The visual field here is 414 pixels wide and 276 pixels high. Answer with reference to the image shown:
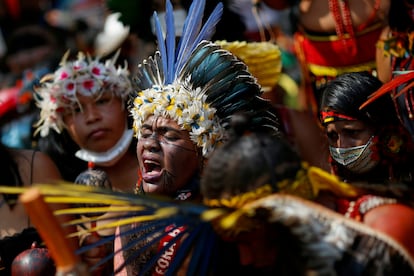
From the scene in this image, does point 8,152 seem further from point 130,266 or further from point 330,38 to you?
point 330,38

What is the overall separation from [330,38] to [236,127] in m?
3.04

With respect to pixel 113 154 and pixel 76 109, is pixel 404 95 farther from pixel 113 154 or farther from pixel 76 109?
pixel 76 109

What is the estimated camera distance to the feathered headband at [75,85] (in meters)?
5.56

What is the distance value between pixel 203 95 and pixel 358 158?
789 mm

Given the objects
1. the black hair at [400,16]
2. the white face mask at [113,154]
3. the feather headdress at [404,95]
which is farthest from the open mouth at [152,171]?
the black hair at [400,16]

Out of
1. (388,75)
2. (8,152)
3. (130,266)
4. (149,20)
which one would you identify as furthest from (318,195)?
(149,20)

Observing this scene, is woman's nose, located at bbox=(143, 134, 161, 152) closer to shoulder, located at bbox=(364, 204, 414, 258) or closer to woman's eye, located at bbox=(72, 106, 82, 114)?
shoulder, located at bbox=(364, 204, 414, 258)

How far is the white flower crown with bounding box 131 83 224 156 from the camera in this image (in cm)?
402

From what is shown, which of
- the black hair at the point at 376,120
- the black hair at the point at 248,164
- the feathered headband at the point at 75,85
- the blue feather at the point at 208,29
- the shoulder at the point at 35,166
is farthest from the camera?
the feathered headband at the point at 75,85

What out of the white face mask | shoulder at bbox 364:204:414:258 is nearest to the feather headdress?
shoulder at bbox 364:204:414:258

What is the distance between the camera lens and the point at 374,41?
5.60 m

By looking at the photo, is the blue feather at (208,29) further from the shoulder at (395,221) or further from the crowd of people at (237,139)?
the shoulder at (395,221)

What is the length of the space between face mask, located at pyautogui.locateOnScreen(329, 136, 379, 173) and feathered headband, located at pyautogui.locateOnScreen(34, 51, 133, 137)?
5.73 ft

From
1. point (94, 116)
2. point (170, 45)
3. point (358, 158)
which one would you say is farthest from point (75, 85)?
point (358, 158)
